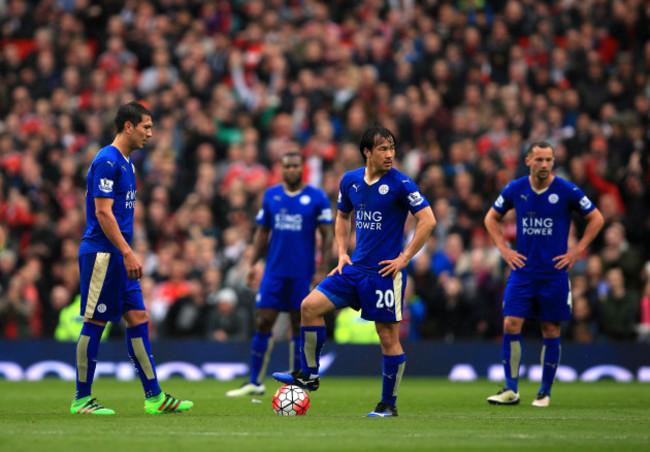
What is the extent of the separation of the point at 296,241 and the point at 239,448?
5769mm

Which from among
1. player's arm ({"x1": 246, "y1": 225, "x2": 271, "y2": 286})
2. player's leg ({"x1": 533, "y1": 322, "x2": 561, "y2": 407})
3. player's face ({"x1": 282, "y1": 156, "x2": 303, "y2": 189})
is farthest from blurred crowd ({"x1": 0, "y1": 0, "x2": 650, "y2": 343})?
player's leg ({"x1": 533, "y1": 322, "x2": 561, "y2": 407})

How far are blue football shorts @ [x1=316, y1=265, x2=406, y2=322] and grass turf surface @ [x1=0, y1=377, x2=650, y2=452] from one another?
37.5 inches

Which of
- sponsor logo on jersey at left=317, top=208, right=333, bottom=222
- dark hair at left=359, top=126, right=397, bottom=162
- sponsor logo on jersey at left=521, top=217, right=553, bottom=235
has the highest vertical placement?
dark hair at left=359, top=126, right=397, bottom=162

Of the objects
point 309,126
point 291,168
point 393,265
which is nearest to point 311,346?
point 393,265

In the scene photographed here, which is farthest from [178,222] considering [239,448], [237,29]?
[239,448]

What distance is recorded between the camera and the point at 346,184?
980 cm

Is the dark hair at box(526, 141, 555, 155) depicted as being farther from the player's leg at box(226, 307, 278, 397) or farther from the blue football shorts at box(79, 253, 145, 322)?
the blue football shorts at box(79, 253, 145, 322)

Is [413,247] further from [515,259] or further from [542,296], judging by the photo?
[542,296]

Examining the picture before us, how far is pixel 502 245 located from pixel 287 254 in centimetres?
264

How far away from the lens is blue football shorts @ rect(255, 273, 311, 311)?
1273 centimetres

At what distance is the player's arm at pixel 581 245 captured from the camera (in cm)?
1143

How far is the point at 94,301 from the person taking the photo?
9.48 meters

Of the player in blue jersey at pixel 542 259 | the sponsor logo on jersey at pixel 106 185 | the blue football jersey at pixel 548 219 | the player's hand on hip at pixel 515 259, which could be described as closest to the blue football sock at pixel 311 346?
the sponsor logo on jersey at pixel 106 185

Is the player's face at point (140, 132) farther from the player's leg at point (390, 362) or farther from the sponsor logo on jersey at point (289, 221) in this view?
the sponsor logo on jersey at point (289, 221)
